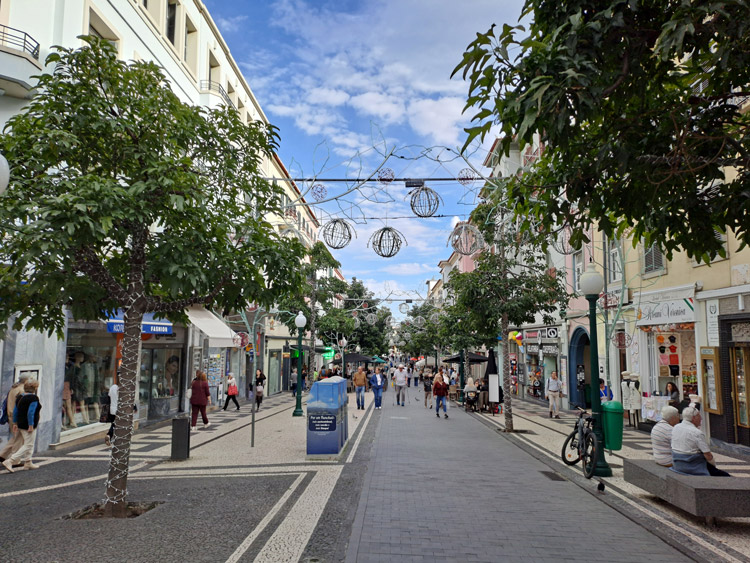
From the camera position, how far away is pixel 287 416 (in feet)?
68.4

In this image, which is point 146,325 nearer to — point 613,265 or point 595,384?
point 595,384

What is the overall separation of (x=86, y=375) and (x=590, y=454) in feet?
41.7

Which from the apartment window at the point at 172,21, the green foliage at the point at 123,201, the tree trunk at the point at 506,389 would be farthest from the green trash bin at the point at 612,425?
the apartment window at the point at 172,21

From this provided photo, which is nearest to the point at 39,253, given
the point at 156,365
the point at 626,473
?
the point at 626,473

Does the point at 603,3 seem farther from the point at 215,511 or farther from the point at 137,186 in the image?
the point at 215,511

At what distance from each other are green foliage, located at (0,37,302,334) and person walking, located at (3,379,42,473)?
2932mm

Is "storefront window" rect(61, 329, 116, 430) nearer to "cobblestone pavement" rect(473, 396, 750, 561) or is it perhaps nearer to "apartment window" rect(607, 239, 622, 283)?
"cobblestone pavement" rect(473, 396, 750, 561)

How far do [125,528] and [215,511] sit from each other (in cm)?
115

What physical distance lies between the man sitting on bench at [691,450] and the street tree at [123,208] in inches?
234

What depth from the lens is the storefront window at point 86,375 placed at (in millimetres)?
14039

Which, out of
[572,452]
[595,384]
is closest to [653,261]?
[572,452]

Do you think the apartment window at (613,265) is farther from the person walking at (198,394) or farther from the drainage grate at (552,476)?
the person walking at (198,394)

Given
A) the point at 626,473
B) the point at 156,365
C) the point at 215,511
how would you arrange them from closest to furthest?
1. the point at 215,511
2. the point at 626,473
3. the point at 156,365

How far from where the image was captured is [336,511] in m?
7.44
